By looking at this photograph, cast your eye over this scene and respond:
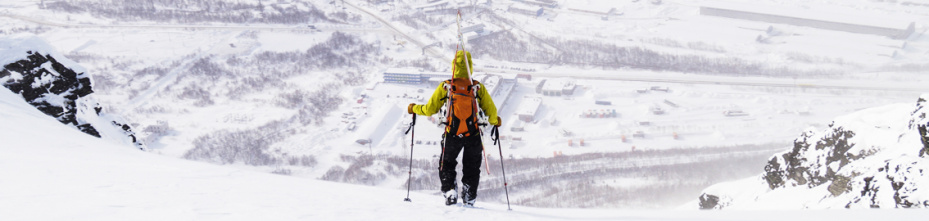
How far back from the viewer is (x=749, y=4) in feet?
219

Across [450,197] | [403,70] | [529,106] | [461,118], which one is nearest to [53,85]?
[450,197]

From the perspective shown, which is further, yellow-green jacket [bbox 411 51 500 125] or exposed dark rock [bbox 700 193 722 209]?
exposed dark rock [bbox 700 193 722 209]

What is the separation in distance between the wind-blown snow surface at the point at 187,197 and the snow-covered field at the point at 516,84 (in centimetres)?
1175

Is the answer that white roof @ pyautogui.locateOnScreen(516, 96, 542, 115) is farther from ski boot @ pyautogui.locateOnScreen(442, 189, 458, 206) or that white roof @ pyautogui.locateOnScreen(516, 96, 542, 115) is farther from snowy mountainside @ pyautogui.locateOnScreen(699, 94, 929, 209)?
ski boot @ pyautogui.locateOnScreen(442, 189, 458, 206)

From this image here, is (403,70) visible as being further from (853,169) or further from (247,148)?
(853,169)

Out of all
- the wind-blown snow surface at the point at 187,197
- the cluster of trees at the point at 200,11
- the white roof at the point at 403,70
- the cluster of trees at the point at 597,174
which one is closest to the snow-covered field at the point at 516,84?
the cluster of trees at the point at 597,174

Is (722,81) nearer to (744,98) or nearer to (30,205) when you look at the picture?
(744,98)

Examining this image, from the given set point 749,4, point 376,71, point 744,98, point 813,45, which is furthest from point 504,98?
point 749,4

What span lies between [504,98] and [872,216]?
120 feet

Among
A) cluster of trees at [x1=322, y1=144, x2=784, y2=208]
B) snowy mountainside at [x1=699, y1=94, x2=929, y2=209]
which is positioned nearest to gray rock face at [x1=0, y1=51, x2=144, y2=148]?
cluster of trees at [x1=322, y1=144, x2=784, y2=208]

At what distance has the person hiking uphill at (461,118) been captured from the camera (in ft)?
23.2

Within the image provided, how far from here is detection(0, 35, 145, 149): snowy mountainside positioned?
15859mm

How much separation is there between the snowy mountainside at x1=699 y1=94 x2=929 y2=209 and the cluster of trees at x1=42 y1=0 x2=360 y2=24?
55.5 metres

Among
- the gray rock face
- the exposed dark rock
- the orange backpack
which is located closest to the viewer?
the orange backpack
